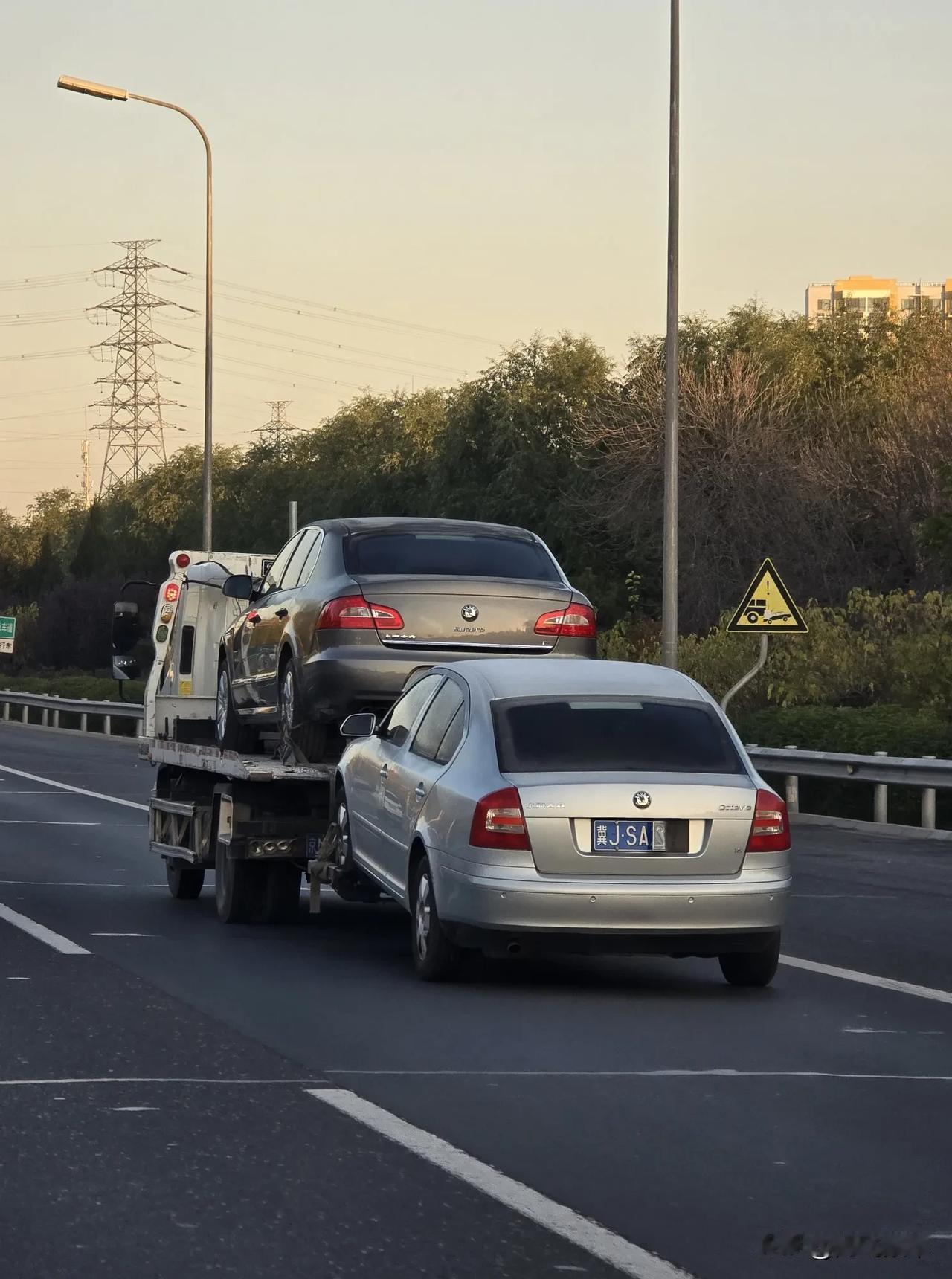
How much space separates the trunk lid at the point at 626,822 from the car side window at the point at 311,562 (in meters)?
3.94

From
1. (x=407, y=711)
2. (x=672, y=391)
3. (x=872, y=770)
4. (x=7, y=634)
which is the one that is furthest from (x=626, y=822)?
(x=7, y=634)

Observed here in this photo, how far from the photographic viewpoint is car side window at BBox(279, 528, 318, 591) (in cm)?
1434

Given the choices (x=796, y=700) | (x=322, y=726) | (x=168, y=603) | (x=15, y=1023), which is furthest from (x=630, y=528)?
(x=15, y=1023)

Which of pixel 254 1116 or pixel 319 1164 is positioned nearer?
pixel 319 1164

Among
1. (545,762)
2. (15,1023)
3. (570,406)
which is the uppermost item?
(570,406)

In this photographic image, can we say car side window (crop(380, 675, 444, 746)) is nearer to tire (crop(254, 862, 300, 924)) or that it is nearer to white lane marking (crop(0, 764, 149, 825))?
tire (crop(254, 862, 300, 924))

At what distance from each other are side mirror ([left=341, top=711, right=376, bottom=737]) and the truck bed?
0.78 meters

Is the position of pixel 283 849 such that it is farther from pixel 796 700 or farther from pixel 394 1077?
pixel 796 700

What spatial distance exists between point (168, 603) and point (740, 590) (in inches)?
1082

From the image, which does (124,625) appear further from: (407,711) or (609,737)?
(609,737)

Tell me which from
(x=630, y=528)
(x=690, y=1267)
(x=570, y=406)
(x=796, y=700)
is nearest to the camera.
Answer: (x=690, y=1267)

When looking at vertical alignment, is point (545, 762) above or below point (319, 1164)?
above

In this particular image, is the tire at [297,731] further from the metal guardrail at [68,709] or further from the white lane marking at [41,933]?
the metal guardrail at [68,709]

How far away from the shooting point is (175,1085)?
7965 millimetres
